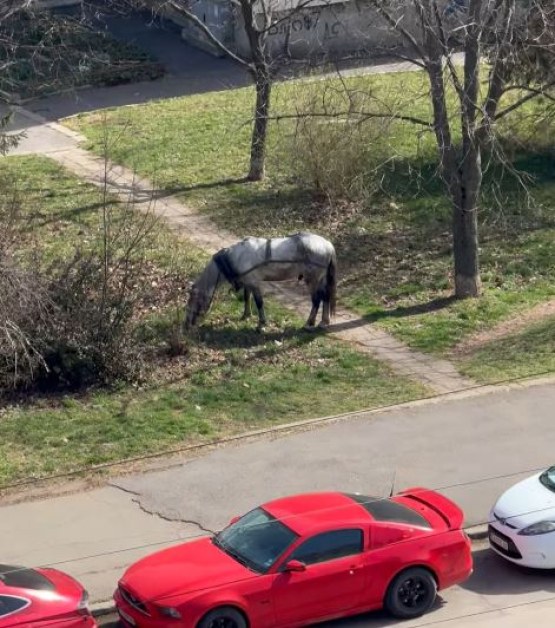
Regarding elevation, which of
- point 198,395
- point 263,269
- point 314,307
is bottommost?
point 198,395

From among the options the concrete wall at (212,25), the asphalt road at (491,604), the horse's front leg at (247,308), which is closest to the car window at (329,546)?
the asphalt road at (491,604)

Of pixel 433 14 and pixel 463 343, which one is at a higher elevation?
pixel 433 14

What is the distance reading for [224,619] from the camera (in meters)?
12.4

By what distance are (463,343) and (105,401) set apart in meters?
5.88

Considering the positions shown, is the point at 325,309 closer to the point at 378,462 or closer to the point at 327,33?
the point at 378,462

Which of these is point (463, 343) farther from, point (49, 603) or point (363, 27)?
point (363, 27)

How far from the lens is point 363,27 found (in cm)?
4119

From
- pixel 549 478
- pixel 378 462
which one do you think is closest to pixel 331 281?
pixel 378 462

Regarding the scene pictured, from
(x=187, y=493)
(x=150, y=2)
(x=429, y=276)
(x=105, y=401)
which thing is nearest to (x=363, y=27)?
(x=150, y=2)

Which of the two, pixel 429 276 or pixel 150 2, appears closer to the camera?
pixel 429 276

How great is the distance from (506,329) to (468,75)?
4101 millimetres

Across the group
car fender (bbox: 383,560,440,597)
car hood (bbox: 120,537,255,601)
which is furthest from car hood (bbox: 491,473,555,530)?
car hood (bbox: 120,537,255,601)

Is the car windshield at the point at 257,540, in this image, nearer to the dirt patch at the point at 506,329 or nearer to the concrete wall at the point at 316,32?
the dirt patch at the point at 506,329

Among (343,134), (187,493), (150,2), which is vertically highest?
(150,2)
